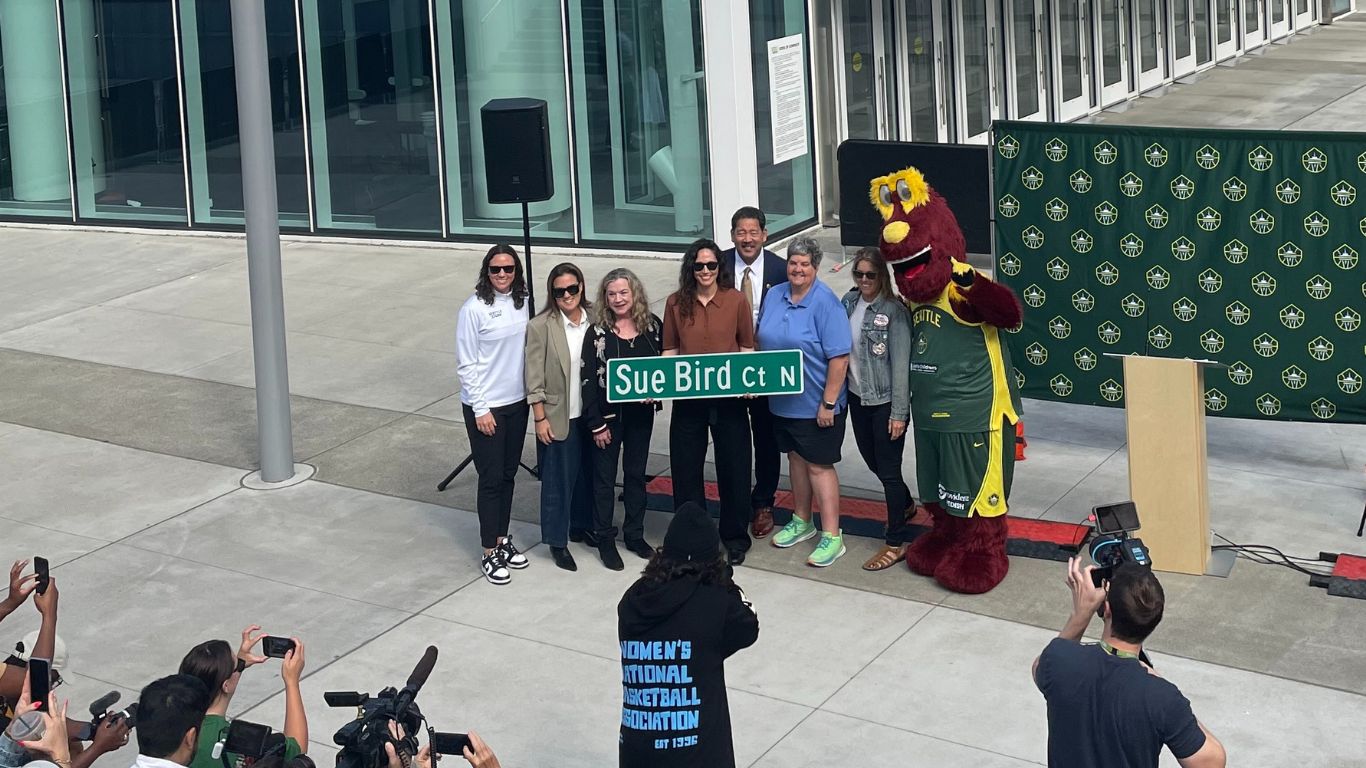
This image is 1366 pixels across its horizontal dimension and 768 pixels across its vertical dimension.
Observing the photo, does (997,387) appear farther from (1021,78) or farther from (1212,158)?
(1021,78)

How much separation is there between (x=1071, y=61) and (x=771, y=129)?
667 cm

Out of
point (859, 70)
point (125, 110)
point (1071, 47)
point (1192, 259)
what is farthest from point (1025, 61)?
point (1192, 259)

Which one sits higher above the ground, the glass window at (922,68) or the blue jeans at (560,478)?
the glass window at (922,68)

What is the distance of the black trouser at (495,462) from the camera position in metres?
8.73

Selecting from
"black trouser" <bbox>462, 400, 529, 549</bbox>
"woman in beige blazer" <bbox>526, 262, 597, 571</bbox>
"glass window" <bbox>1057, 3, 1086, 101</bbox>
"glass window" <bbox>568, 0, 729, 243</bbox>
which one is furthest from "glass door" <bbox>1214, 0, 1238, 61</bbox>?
"black trouser" <bbox>462, 400, 529, 549</bbox>

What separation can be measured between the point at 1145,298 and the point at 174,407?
661 cm

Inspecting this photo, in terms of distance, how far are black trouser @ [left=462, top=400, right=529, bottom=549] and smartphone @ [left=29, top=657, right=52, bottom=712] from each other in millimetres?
3718

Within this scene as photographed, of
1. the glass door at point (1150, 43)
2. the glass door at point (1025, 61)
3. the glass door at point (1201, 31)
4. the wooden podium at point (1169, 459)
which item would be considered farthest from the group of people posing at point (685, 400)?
the glass door at point (1201, 31)

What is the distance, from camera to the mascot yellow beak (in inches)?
321

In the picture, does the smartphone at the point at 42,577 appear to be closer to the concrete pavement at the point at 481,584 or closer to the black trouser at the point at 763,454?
the concrete pavement at the point at 481,584

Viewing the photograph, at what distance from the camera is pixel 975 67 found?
61.9 feet

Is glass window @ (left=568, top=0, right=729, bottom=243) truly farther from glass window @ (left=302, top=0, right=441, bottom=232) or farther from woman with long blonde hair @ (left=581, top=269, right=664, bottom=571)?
woman with long blonde hair @ (left=581, top=269, right=664, bottom=571)

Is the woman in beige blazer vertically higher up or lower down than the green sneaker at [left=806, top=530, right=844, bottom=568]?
higher up

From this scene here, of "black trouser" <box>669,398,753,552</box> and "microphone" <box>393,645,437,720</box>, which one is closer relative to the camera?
"microphone" <box>393,645,437,720</box>
